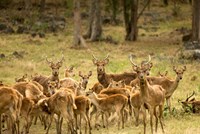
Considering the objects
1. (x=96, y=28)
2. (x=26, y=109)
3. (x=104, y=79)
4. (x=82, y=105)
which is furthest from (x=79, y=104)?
(x=96, y=28)

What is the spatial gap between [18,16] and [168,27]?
14.2 meters

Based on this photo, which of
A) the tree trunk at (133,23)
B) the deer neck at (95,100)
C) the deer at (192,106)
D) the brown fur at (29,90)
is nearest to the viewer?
the deer neck at (95,100)

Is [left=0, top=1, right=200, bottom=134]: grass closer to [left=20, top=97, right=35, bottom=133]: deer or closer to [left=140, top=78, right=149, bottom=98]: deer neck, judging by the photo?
[left=20, top=97, right=35, bottom=133]: deer

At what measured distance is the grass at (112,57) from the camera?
16.0m

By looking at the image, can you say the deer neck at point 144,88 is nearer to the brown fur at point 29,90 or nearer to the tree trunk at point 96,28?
the brown fur at point 29,90

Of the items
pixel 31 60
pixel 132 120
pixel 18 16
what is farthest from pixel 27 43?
pixel 132 120

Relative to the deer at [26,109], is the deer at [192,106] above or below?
below

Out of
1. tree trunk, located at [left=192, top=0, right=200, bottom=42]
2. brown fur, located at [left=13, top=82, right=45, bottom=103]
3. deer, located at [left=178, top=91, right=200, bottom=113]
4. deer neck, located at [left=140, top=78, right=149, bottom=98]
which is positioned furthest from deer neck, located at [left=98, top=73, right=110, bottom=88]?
tree trunk, located at [left=192, top=0, right=200, bottom=42]

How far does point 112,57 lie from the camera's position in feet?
99.6

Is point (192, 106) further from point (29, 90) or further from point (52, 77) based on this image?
point (29, 90)

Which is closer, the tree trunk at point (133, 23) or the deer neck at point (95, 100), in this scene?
the deer neck at point (95, 100)

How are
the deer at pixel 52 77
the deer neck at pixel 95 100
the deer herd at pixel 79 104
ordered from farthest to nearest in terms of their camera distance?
the deer at pixel 52 77, the deer neck at pixel 95 100, the deer herd at pixel 79 104

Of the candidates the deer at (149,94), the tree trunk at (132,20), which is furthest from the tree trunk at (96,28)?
the deer at (149,94)

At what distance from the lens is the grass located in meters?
16.0
